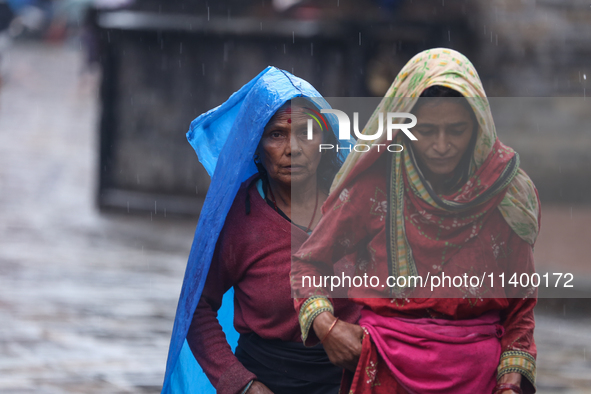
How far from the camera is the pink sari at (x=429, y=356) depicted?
6.56ft

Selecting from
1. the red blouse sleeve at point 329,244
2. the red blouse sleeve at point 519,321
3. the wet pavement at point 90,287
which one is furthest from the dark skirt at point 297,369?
the wet pavement at point 90,287

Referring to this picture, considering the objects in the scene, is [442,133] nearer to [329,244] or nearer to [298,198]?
[329,244]

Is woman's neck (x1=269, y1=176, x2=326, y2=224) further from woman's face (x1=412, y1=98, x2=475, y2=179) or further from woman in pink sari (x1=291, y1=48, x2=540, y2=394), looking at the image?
woman's face (x1=412, y1=98, x2=475, y2=179)

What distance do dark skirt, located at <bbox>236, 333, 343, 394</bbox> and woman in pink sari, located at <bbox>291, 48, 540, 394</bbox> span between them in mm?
393

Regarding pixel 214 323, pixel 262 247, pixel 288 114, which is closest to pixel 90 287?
pixel 214 323

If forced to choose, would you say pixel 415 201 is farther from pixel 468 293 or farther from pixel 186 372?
pixel 186 372

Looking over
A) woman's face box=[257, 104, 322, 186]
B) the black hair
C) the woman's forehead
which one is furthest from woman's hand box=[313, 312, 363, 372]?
the woman's forehead

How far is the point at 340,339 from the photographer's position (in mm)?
2066

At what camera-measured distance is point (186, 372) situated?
276 centimetres

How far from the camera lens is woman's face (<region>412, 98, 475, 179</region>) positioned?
1.99m

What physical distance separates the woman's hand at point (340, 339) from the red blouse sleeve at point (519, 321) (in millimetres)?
376

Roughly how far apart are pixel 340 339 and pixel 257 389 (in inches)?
18.0

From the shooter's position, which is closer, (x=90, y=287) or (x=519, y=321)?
(x=519, y=321)

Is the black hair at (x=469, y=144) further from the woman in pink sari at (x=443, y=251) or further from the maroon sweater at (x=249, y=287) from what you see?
the maroon sweater at (x=249, y=287)
